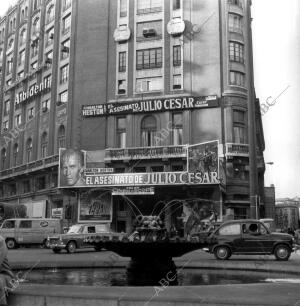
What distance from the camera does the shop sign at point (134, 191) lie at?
130 feet

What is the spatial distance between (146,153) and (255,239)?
2571 cm

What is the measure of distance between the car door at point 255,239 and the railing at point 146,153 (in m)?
23.5

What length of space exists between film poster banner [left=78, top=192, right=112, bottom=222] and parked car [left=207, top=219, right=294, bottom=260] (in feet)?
81.4

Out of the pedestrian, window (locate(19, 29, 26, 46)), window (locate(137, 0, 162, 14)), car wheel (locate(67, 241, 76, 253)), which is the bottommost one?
car wheel (locate(67, 241, 76, 253))

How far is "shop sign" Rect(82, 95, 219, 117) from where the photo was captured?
141ft

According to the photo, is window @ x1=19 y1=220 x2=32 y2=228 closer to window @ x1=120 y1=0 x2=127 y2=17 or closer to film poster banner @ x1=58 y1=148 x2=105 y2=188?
film poster banner @ x1=58 y1=148 x2=105 y2=188

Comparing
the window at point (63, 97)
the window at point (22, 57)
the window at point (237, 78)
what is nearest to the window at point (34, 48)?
the window at point (22, 57)

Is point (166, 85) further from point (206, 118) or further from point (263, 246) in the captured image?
point (263, 246)

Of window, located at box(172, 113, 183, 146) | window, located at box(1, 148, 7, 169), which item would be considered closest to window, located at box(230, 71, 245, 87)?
window, located at box(172, 113, 183, 146)

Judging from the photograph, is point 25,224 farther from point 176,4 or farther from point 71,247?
point 176,4

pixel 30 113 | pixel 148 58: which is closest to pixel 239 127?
pixel 148 58

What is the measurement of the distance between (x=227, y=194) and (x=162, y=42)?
605 inches

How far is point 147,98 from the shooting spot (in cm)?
4491

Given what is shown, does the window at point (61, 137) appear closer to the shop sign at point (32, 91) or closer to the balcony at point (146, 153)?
the shop sign at point (32, 91)
